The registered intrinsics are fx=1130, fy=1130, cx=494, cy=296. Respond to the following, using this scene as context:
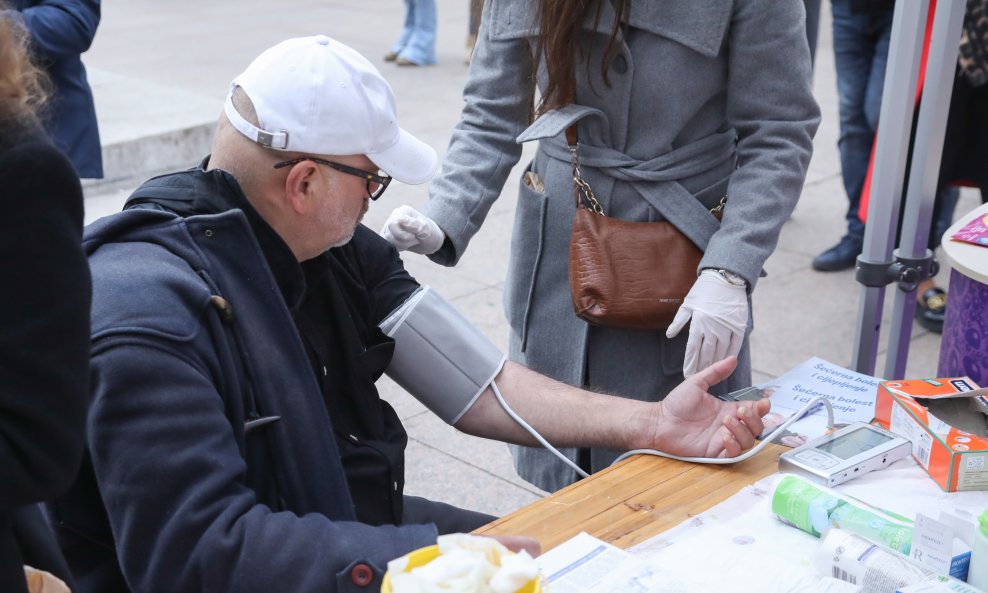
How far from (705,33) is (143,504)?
1.30 m

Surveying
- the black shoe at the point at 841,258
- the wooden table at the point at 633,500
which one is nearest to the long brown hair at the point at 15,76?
the wooden table at the point at 633,500

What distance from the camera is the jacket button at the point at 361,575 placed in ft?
4.58

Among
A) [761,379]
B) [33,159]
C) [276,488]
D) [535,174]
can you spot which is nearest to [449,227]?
[535,174]

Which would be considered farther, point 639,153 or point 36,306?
point 639,153

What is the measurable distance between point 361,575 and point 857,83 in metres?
3.98

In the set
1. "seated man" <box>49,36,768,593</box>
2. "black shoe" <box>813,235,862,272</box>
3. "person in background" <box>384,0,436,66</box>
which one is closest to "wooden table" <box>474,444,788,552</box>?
"seated man" <box>49,36,768,593</box>

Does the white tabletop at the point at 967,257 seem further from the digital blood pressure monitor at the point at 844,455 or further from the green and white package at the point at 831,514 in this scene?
the green and white package at the point at 831,514

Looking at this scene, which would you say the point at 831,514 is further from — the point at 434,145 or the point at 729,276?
the point at 434,145

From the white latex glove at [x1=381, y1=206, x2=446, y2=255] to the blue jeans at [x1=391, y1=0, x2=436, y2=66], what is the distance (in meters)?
6.82

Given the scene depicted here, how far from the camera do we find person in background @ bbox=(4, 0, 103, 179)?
145 inches

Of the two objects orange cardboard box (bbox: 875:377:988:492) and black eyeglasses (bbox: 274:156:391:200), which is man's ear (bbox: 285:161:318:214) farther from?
orange cardboard box (bbox: 875:377:988:492)

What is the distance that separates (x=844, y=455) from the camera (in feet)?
5.83

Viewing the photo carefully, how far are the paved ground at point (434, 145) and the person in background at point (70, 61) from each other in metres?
1.38

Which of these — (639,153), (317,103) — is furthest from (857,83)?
(317,103)
